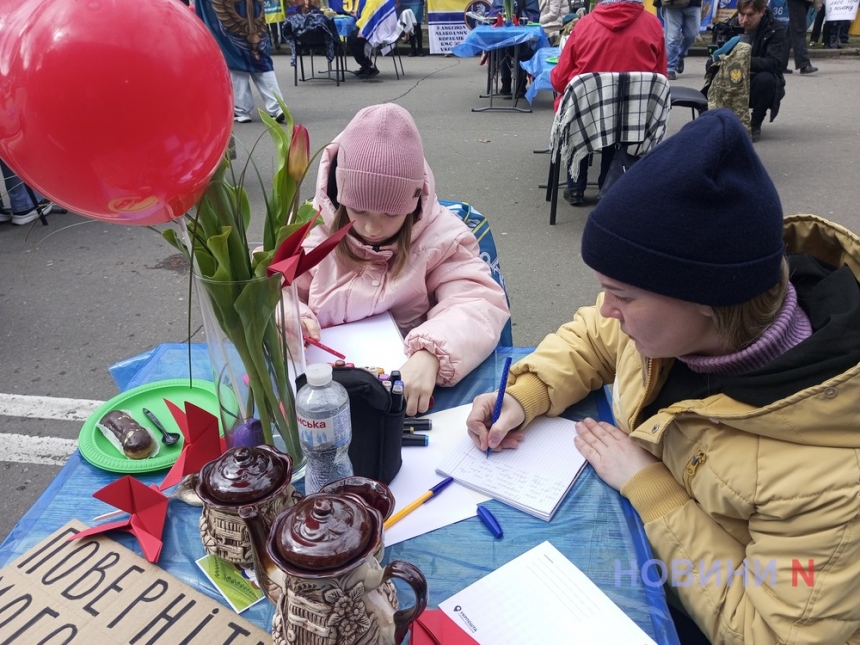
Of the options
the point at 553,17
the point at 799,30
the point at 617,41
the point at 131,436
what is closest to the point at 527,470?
the point at 131,436

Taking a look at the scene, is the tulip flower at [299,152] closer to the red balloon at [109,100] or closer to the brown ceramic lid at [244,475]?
the red balloon at [109,100]

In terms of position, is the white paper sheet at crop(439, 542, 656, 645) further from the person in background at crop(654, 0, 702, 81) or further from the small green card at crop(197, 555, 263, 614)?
the person in background at crop(654, 0, 702, 81)

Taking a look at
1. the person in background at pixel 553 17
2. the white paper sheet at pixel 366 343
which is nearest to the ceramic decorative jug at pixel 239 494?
the white paper sheet at pixel 366 343

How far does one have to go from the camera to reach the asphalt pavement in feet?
9.38

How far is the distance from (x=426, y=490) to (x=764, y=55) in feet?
23.5

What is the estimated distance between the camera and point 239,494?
88 centimetres

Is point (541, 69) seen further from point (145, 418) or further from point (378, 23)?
point (145, 418)

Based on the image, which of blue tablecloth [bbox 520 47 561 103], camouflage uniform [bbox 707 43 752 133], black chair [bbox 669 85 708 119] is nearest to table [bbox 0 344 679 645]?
black chair [bbox 669 85 708 119]

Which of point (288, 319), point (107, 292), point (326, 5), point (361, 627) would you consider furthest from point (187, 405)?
point (326, 5)

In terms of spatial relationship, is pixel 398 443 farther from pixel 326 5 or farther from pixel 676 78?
pixel 326 5

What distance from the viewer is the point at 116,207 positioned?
84 cm

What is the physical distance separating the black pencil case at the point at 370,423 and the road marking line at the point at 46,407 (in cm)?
221

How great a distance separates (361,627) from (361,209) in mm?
1149

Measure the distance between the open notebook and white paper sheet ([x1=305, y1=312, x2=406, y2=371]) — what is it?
1.17 feet
